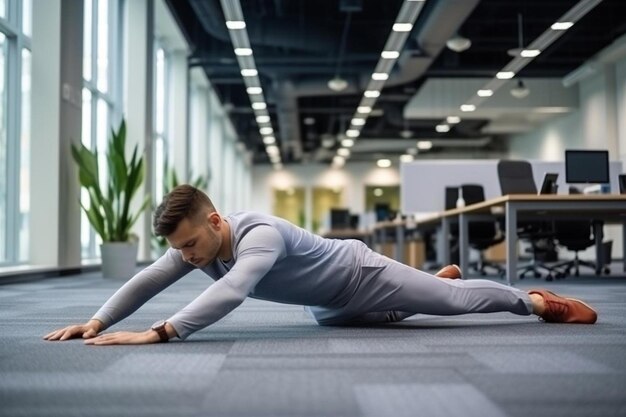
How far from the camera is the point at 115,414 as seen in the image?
56.8 inches

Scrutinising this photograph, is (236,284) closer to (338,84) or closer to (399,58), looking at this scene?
(399,58)

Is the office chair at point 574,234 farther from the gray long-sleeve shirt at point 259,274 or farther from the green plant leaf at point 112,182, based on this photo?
the gray long-sleeve shirt at point 259,274

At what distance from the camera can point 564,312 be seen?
9.47 feet

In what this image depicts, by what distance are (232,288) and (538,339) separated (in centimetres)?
99

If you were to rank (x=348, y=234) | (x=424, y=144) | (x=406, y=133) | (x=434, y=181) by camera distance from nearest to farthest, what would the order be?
(x=434, y=181) → (x=348, y=234) → (x=406, y=133) → (x=424, y=144)

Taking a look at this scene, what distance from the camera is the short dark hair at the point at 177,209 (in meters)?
2.14

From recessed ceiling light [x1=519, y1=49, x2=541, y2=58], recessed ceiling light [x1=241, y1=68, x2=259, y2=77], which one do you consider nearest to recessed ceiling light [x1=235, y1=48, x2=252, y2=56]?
recessed ceiling light [x1=241, y1=68, x2=259, y2=77]

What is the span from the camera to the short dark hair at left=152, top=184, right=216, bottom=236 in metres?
2.14

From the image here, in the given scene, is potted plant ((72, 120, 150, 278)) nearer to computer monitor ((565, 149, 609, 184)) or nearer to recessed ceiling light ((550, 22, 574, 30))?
computer monitor ((565, 149, 609, 184))

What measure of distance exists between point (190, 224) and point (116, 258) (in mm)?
4516

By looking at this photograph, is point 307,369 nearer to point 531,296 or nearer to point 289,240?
point 289,240

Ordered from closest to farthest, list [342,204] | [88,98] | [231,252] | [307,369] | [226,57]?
[307,369], [231,252], [88,98], [226,57], [342,204]

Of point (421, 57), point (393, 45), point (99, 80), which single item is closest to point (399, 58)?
point (421, 57)

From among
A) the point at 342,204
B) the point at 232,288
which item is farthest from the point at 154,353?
the point at 342,204
